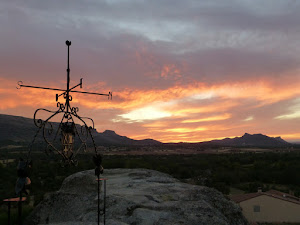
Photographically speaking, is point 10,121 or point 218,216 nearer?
point 218,216

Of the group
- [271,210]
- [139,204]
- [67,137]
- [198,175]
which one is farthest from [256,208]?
[67,137]

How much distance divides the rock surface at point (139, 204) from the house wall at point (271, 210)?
19.2 metres

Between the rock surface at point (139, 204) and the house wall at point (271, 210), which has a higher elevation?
the rock surface at point (139, 204)

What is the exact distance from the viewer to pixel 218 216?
12.2m

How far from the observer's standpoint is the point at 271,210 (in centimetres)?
3209

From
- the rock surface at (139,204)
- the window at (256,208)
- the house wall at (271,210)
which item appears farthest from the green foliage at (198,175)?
the rock surface at (139,204)

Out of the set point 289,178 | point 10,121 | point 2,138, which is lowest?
point 289,178

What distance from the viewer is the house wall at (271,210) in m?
31.9

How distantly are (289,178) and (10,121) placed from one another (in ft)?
583

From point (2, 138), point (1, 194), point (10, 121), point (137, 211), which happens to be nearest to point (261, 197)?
point (137, 211)

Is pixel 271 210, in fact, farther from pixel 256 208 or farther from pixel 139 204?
pixel 139 204

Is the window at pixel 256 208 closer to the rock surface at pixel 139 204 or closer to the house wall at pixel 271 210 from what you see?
the house wall at pixel 271 210

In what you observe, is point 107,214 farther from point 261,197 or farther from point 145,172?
point 261,197

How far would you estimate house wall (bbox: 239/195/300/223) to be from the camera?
31875 mm
